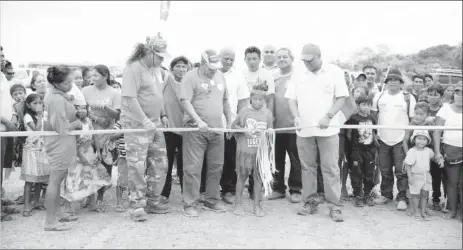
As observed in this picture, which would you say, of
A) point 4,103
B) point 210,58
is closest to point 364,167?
point 210,58

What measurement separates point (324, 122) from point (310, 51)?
0.89m

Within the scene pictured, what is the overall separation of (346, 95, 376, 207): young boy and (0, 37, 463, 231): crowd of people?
1 centimetres

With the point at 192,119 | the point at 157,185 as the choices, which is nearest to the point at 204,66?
the point at 192,119

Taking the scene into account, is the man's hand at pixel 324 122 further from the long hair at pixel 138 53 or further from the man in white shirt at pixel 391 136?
the long hair at pixel 138 53

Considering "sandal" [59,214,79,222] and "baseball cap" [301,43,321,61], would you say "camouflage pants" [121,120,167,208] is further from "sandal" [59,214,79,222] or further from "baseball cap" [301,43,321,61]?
"baseball cap" [301,43,321,61]

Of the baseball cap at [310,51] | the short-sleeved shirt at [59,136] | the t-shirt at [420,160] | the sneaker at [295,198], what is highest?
→ the baseball cap at [310,51]

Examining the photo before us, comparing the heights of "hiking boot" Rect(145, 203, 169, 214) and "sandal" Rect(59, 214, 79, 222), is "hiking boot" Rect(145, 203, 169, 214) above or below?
above

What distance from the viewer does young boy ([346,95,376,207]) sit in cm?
584

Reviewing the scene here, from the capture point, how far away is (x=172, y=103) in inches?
226

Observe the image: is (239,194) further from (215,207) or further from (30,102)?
(30,102)

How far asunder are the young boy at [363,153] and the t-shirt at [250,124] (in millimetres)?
1378

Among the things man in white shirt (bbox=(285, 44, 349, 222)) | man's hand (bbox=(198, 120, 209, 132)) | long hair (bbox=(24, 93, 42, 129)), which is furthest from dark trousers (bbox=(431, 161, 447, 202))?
long hair (bbox=(24, 93, 42, 129))

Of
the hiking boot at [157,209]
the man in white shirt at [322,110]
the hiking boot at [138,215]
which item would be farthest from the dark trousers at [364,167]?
the hiking boot at [138,215]

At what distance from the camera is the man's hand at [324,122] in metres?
5.02
